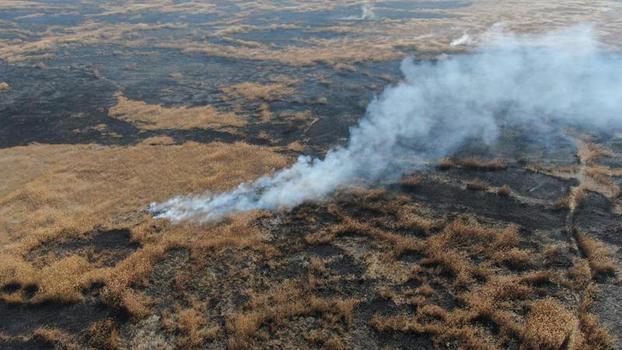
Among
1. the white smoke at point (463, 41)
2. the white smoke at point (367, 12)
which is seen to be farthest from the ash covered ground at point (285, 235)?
the white smoke at point (367, 12)

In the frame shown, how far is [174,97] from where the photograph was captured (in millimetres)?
37531

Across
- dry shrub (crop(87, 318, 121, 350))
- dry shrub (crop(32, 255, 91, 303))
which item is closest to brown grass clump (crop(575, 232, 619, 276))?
dry shrub (crop(87, 318, 121, 350))

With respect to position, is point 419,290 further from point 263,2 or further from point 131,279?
point 263,2

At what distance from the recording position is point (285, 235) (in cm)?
1852

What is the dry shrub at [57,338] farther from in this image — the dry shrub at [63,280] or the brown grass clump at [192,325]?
the brown grass clump at [192,325]

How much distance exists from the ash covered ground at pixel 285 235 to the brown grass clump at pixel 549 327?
0.16 ft

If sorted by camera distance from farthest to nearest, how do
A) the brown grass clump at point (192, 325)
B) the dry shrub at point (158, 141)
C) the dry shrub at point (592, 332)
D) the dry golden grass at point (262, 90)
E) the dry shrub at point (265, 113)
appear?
the dry golden grass at point (262, 90)
the dry shrub at point (265, 113)
the dry shrub at point (158, 141)
the brown grass clump at point (192, 325)
the dry shrub at point (592, 332)

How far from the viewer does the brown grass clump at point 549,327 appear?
43.0 feet

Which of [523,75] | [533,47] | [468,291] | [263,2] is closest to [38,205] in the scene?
[468,291]

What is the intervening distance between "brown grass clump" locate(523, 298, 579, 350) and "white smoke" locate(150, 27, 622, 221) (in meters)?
9.51

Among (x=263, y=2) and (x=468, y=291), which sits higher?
(x=263, y=2)

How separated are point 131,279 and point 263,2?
8640cm

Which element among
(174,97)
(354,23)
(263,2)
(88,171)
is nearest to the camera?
(88,171)

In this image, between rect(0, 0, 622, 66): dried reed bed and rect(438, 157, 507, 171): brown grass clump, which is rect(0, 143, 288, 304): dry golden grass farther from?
rect(0, 0, 622, 66): dried reed bed
